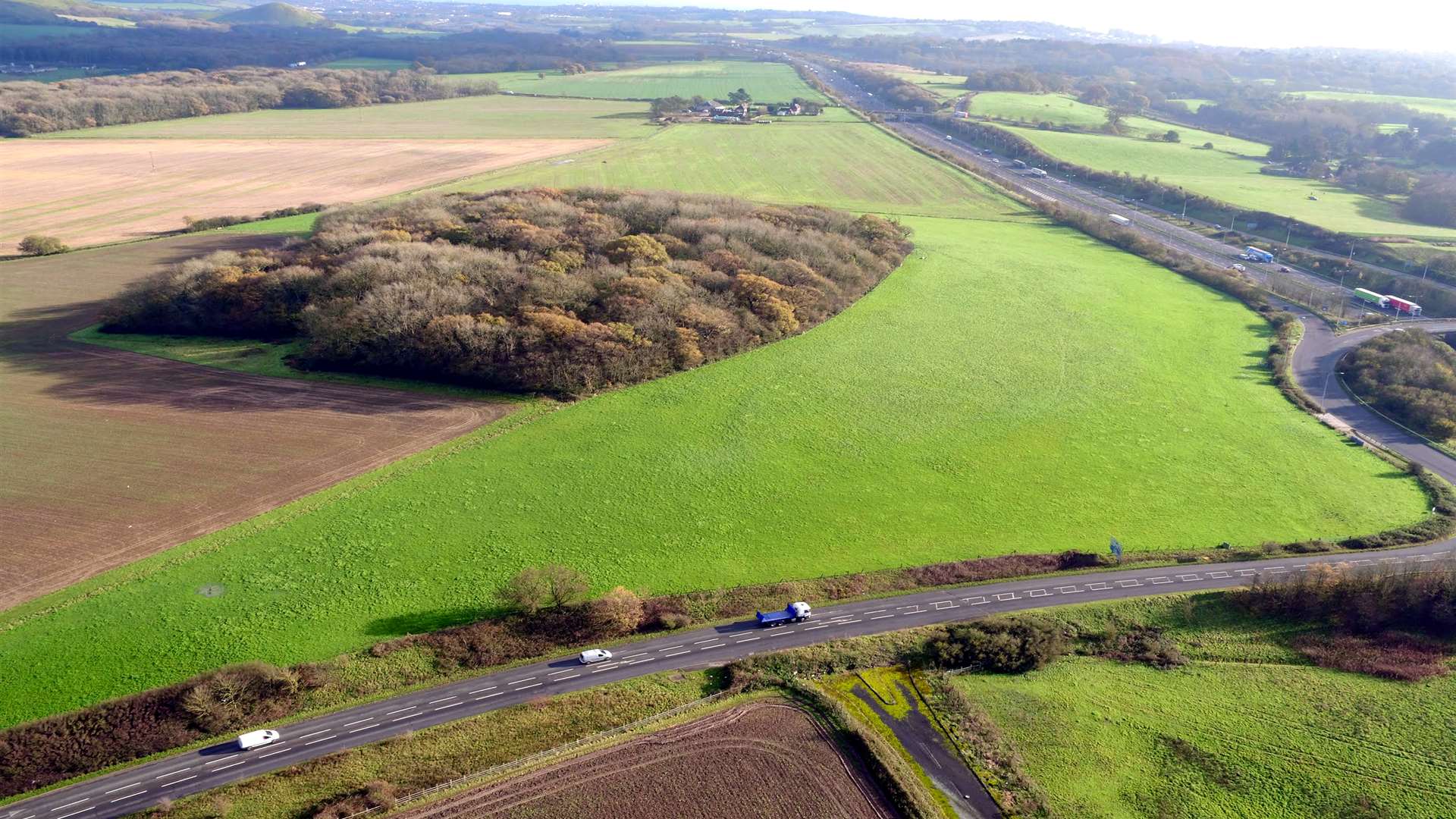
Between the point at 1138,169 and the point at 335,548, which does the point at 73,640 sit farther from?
the point at 1138,169

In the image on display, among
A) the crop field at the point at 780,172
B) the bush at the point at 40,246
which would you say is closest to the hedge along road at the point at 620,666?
the bush at the point at 40,246

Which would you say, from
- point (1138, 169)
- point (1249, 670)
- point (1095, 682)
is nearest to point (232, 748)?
point (1095, 682)

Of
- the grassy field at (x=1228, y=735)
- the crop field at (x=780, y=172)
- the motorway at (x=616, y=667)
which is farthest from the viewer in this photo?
the crop field at (x=780, y=172)

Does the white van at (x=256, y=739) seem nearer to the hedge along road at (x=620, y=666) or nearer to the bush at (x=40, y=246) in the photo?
the hedge along road at (x=620, y=666)

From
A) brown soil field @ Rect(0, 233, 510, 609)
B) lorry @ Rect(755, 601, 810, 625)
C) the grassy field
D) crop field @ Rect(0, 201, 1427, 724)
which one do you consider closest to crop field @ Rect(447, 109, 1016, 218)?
crop field @ Rect(0, 201, 1427, 724)

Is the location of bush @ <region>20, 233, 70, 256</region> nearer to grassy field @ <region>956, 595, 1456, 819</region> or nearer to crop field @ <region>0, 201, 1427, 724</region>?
crop field @ <region>0, 201, 1427, 724</region>

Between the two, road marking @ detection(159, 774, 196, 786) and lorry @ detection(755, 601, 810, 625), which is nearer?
road marking @ detection(159, 774, 196, 786)

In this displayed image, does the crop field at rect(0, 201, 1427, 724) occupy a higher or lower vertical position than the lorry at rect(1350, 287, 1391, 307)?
lower
